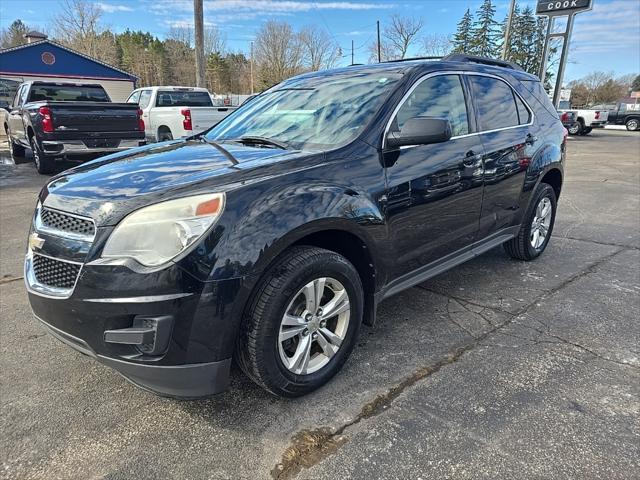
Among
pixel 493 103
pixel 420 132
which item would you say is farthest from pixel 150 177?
pixel 493 103

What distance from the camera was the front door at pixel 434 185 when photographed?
9.54 feet

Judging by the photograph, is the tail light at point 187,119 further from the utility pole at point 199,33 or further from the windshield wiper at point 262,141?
the windshield wiper at point 262,141

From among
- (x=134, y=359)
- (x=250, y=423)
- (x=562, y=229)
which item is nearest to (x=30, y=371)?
(x=134, y=359)

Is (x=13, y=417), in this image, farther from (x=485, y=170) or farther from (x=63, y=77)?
(x=63, y=77)

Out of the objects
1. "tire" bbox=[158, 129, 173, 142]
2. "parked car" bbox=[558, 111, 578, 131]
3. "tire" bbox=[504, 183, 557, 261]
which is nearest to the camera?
"tire" bbox=[504, 183, 557, 261]

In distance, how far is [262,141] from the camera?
122 inches

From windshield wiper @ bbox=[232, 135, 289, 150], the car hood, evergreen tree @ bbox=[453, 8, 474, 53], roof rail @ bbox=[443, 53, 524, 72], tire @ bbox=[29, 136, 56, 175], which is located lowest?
tire @ bbox=[29, 136, 56, 175]

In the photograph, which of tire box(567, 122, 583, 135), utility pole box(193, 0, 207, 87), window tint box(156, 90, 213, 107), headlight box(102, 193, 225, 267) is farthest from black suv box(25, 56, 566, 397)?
tire box(567, 122, 583, 135)

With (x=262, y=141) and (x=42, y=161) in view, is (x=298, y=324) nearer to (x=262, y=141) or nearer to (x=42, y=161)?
(x=262, y=141)

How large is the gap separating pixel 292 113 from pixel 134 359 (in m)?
2.07

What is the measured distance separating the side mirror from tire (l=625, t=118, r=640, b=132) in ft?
115

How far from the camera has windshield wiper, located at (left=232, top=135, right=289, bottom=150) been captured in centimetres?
294

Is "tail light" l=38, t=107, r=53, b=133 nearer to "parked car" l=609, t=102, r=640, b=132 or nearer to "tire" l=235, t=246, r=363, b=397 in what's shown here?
"tire" l=235, t=246, r=363, b=397

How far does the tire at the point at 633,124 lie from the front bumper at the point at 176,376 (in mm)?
36532
